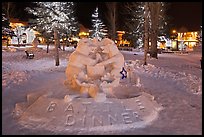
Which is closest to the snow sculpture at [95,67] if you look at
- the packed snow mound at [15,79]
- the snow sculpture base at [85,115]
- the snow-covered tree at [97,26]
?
the snow sculpture base at [85,115]

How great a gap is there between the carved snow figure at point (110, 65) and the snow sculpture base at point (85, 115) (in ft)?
2.93

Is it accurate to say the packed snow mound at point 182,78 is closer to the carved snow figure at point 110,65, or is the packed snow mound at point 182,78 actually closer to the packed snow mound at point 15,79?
the carved snow figure at point 110,65

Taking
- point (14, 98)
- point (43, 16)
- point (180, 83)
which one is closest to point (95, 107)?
A: point (14, 98)

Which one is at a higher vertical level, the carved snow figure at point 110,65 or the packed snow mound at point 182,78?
the carved snow figure at point 110,65

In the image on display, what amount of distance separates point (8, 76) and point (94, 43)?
19.7 feet

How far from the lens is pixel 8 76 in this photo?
14.4 meters

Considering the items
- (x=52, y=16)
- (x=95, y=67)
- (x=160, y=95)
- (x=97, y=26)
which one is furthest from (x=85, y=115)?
(x=97, y=26)

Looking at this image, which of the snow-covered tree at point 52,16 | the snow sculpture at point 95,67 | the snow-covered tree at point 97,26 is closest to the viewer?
the snow sculpture at point 95,67

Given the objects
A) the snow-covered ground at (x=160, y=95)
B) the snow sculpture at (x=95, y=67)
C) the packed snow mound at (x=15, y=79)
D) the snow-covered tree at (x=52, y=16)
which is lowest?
the snow-covered ground at (x=160, y=95)

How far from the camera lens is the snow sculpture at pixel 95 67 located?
31.3ft

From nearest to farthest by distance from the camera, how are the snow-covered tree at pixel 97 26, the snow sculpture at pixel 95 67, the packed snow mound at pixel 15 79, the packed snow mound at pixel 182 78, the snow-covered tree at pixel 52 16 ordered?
the snow sculpture at pixel 95 67 → the packed snow mound at pixel 182 78 → the packed snow mound at pixel 15 79 → the snow-covered tree at pixel 52 16 → the snow-covered tree at pixel 97 26

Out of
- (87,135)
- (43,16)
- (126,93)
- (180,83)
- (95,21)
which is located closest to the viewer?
(87,135)

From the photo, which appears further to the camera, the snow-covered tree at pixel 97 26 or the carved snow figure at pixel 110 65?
the snow-covered tree at pixel 97 26

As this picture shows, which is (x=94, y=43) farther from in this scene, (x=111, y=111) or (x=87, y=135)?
(x=87, y=135)
